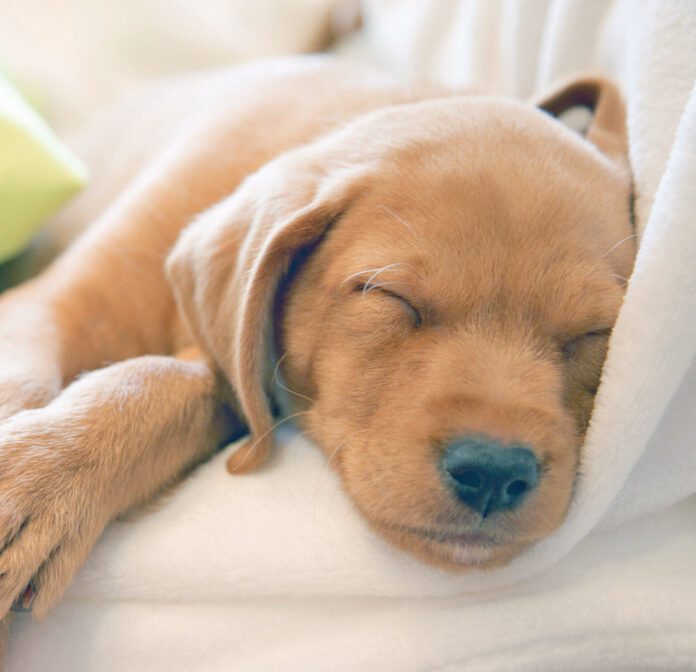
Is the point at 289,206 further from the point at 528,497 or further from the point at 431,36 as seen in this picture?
the point at 431,36

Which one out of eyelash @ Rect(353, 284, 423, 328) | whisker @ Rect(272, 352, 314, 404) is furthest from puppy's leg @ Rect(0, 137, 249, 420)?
eyelash @ Rect(353, 284, 423, 328)

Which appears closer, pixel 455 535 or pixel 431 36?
pixel 455 535

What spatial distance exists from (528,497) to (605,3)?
143 centimetres

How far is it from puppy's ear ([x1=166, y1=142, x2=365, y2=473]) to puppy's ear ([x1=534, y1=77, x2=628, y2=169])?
638 millimetres

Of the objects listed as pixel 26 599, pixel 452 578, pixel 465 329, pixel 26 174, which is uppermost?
pixel 26 174

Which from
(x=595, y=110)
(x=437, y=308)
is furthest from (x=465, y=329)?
(x=595, y=110)

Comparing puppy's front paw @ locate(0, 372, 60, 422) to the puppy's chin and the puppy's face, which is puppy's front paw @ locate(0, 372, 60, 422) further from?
the puppy's chin

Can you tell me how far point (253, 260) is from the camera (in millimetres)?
1381

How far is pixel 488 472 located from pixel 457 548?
0.48 feet

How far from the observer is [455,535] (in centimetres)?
113

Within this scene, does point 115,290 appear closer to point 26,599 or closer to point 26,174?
point 26,174

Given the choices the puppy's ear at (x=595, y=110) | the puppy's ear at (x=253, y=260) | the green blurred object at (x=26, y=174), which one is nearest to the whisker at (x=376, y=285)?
the puppy's ear at (x=253, y=260)

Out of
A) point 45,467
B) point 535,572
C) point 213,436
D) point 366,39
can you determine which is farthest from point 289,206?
point 366,39

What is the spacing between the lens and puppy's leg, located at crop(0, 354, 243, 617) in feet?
3.59
